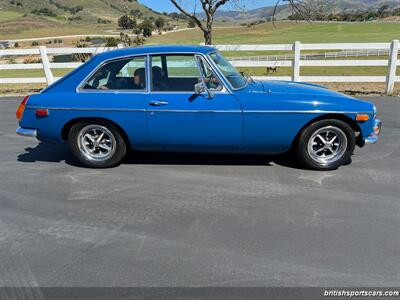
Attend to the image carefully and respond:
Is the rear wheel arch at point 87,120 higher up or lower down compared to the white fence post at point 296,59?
lower down

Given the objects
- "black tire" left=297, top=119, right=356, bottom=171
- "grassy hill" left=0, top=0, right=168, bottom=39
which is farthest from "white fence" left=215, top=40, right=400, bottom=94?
"grassy hill" left=0, top=0, right=168, bottom=39

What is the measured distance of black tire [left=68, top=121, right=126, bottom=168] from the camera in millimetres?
5184

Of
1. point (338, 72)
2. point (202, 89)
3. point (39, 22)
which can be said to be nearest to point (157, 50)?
point (202, 89)

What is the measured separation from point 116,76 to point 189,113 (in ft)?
3.74

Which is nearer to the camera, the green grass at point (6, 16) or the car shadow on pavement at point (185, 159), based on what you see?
Result: the car shadow on pavement at point (185, 159)

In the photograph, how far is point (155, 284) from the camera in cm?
286

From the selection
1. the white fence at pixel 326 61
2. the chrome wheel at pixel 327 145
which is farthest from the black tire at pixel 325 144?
the white fence at pixel 326 61

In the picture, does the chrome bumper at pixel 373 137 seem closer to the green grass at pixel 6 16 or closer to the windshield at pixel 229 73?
the windshield at pixel 229 73

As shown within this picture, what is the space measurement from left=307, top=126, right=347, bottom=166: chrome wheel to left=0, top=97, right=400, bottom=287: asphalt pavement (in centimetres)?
20

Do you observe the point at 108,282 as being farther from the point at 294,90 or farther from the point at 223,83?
the point at 294,90

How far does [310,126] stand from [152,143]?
2042 mm

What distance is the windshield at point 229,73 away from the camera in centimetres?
497

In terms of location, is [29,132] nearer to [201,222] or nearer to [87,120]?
[87,120]

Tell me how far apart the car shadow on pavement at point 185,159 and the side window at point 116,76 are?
1.13 metres
